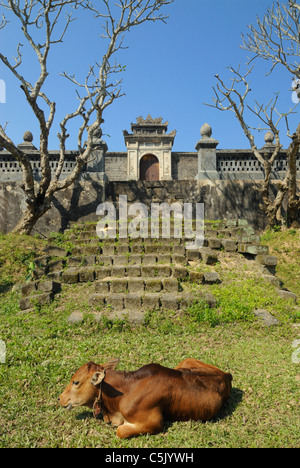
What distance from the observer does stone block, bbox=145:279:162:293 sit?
5.80 meters

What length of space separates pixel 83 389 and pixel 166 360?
4.83 ft

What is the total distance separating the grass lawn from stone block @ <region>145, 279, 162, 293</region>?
2.70ft

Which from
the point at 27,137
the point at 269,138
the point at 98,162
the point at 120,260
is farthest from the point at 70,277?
the point at 269,138

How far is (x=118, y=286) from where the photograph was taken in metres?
5.82

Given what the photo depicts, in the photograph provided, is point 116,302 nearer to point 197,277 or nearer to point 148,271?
point 148,271

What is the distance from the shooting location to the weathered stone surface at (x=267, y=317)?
491 cm

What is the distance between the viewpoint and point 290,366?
11.7 ft

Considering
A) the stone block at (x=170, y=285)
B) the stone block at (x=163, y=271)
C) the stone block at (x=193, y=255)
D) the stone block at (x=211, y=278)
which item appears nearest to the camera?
the stone block at (x=170, y=285)

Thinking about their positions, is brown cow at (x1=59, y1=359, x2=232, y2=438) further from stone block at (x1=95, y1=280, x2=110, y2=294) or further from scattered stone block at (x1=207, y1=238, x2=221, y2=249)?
scattered stone block at (x1=207, y1=238, x2=221, y2=249)

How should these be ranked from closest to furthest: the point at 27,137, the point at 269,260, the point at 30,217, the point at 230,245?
the point at 269,260 < the point at 230,245 < the point at 30,217 < the point at 27,137

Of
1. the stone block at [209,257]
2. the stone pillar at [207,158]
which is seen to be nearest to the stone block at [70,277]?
the stone block at [209,257]

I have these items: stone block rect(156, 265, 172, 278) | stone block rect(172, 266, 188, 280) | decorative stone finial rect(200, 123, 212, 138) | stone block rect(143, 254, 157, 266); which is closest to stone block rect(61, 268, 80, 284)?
stone block rect(143, 254, 157, 266)

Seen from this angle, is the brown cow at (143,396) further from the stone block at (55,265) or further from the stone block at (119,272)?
the stone block at (55,265)
